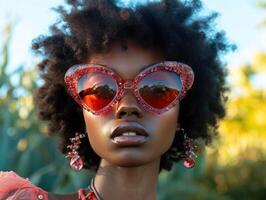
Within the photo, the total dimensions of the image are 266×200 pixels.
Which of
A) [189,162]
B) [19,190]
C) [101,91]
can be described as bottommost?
[19,190]

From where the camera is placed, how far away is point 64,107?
10.9 feet

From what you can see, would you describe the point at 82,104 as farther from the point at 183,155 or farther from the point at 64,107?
the point at 183,155

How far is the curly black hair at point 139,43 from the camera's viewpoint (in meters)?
2.96

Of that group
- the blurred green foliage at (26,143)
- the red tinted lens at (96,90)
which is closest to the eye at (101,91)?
the red tinted lens at (96,90)

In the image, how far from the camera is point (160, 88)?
292cm

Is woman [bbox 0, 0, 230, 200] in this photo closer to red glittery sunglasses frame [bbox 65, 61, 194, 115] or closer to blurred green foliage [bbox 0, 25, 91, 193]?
red glittery sunglasses frame [bbox 65, 61, 194, 115]

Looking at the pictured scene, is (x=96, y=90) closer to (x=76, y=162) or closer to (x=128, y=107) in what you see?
(x=128, y=107)

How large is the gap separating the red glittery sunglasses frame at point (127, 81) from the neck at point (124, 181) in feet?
0.78

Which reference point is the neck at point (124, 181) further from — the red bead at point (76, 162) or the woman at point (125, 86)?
the red bead at point (76, 162)

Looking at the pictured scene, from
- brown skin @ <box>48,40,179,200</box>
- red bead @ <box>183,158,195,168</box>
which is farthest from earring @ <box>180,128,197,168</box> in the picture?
brown skin @ <box>48,40,179,200</box>

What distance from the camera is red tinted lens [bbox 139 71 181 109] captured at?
2865mm

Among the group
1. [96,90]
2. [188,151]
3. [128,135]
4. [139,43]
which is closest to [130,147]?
[128,135]

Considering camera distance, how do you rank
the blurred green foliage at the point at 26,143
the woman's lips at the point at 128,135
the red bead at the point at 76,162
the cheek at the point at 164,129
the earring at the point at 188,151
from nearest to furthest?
the woman's lips at the point at 128,135 → the cheek at the point at 164,129 → the red bead at the point at 76,162 → the earring at the point at 188,151 → the blurred green foliage at the point at 26,143

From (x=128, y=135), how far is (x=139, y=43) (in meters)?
0.38
